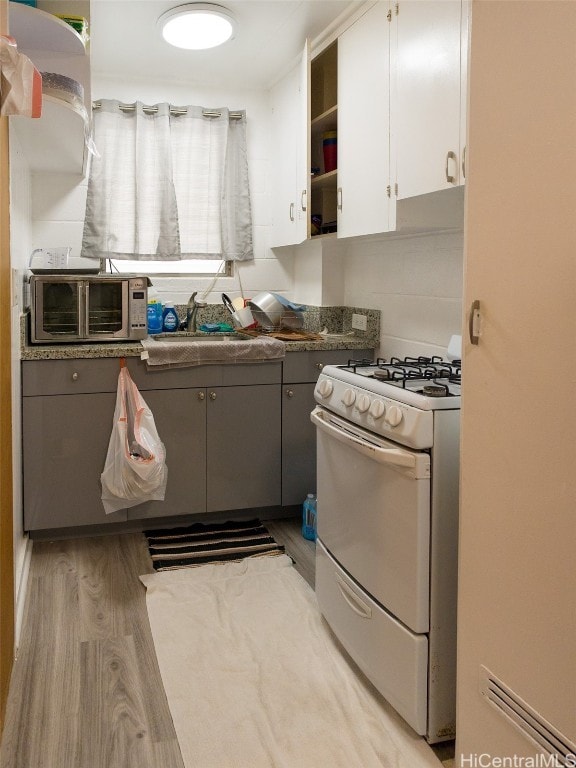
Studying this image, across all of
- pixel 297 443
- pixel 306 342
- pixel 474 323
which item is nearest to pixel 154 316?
pixel 306 342

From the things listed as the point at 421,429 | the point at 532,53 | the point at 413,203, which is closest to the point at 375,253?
the point at 413,203

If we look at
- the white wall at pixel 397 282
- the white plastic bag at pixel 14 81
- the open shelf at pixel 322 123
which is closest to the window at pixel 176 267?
the white wall at pixel 397 282

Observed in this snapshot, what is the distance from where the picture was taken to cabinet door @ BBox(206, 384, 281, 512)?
3.29 meters

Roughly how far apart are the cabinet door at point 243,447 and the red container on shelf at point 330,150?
41.9 inches

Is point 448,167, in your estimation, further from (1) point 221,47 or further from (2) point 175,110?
(2) point 175,110

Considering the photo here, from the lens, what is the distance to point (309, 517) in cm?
320

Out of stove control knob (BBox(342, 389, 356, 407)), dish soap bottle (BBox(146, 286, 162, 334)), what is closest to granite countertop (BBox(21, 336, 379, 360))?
dish soap bottle (BBox(146, 286, 162, 334))

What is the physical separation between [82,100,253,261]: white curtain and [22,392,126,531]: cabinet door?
98 centimetres

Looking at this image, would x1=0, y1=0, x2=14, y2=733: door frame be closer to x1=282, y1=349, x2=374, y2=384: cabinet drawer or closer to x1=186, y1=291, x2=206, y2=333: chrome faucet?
x1=282, y1=349, x2=374, y2=384: cabinet drawer

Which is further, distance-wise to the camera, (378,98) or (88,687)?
(378,98)

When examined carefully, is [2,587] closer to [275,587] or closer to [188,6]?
[275,587]

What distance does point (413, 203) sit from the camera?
2553 millimetres

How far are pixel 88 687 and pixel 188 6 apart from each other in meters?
2.53

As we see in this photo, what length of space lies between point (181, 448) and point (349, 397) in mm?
1374
